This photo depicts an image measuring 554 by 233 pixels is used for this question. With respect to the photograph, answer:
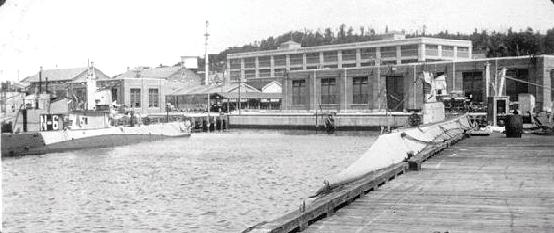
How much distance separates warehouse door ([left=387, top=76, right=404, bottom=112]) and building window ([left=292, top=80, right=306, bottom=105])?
1516 cm

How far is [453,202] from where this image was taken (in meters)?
12.8

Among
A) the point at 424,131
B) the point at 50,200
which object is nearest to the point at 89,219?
the point at 50,200

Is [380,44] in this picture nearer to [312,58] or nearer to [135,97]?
[312,58]

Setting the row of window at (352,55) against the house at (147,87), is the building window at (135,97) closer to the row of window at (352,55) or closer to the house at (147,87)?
the house at (147,87)

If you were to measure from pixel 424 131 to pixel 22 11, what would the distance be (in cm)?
1885

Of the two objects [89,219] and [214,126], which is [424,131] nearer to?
[89,219]

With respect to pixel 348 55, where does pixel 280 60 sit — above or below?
above

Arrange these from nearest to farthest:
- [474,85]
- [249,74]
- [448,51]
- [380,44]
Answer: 1. [474,85]
2. [448,51]
3. [380,44]
4. [249,74]

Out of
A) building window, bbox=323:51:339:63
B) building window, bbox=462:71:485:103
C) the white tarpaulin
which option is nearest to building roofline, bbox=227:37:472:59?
building window, bbox=323:51:339:63

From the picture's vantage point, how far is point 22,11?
24.6 feet

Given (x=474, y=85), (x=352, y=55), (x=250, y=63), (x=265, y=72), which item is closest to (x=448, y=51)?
(x=352, y=55)

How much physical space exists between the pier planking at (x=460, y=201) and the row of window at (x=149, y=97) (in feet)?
315

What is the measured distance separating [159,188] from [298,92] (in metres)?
73.0

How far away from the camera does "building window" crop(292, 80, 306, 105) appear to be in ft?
323
